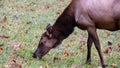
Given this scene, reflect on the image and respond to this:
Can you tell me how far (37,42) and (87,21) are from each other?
9.08ft

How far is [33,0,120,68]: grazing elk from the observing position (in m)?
8.05

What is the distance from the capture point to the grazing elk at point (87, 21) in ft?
26.4

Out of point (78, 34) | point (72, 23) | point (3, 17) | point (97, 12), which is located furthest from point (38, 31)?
point (97, 12)

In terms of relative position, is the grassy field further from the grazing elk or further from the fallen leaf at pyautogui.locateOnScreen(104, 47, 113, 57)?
the grazing elk

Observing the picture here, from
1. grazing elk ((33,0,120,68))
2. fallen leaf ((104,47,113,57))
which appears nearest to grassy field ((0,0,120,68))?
fallen leaf ((104,47,113,57))

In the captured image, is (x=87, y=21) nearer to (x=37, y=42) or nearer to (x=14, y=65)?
(x=14, y=65)

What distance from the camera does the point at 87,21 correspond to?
27.2 ft

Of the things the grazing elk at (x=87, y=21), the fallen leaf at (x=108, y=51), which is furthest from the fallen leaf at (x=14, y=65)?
the fallen leaf at (x=108, y=51)

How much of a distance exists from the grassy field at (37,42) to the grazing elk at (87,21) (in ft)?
1.21

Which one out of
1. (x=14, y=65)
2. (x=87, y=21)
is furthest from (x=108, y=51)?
(x=14, y=65)

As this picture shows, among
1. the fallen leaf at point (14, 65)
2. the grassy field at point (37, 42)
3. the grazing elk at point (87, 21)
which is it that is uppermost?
the grazing elk at point (87, 21)

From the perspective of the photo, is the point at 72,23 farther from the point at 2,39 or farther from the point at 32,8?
the point at 32,8

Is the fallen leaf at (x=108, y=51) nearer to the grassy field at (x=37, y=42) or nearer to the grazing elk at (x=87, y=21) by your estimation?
the grassy field at (x=37, y=42)

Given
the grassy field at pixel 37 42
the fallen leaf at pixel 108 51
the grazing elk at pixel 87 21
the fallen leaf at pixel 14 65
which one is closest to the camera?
the grazing elk at pixel 87 21
